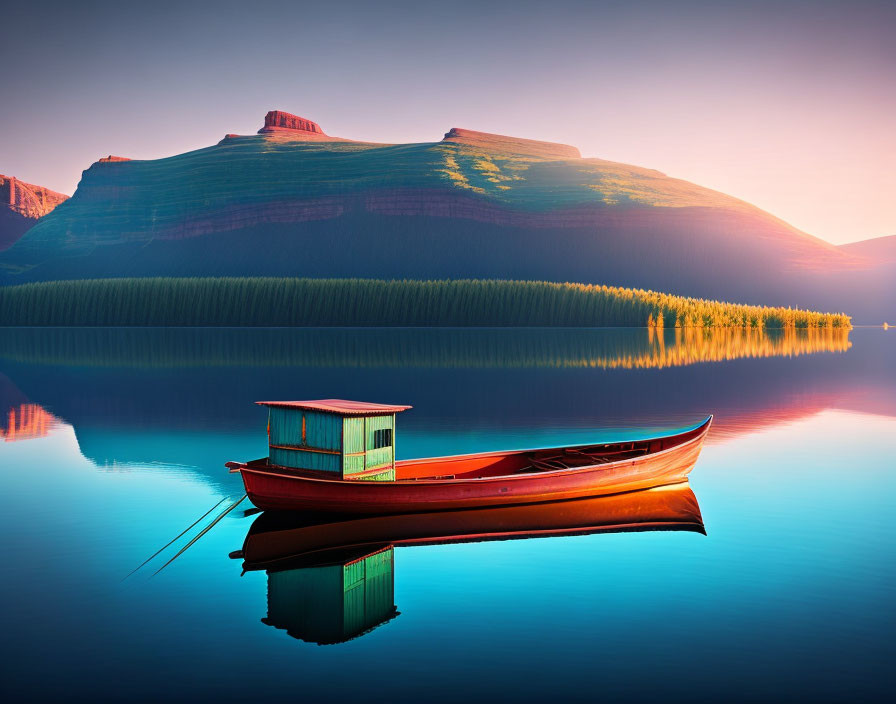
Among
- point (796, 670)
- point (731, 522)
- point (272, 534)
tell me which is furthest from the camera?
point (731, 522)

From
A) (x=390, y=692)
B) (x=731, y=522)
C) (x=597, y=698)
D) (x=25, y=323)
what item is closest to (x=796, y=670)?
(x=597, y=698)

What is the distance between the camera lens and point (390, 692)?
11.6m

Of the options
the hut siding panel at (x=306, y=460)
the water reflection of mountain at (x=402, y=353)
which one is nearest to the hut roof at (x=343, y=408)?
the hut siding panel at (x=306, y=460)

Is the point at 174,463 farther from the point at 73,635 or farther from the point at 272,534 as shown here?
the point at 73,635

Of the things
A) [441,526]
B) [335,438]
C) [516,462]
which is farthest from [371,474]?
[516,462]

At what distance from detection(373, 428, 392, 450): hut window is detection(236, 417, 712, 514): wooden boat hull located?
1.03m

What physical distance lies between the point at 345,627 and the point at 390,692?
98.6 inches

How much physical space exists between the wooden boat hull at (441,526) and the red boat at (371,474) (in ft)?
1.06

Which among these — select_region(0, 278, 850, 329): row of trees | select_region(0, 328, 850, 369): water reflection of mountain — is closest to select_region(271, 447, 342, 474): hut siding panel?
select_region(0, 328, 850, 369): water reflection of mountain

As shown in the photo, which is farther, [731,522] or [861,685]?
[731,522]

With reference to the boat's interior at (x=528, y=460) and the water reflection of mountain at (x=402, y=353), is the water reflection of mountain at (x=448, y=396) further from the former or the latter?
the boat's interior at (x=528, y=460)

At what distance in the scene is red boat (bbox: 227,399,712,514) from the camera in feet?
66.5

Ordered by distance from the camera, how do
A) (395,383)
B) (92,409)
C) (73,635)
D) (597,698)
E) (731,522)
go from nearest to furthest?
1. (597,698)
2. (73,635)
3. (731,522)
4. (92,409)
5. (395,383)

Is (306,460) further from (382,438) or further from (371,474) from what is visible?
(382,438)
